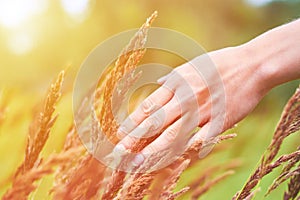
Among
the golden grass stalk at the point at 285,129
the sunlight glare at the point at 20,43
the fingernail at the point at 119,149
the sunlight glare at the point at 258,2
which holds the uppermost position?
the sunlight glare at the point at 20,43

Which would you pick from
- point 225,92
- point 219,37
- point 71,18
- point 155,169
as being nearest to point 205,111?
point 225,92

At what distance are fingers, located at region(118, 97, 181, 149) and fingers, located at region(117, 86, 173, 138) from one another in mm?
13

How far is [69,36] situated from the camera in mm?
1243

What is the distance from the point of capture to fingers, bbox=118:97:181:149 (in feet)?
2.33

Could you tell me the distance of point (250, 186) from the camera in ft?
2.56

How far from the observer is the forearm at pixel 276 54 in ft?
2.87

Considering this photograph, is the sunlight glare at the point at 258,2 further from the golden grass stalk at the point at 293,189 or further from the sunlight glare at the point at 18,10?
the golden grass stalk at the point at 293,189

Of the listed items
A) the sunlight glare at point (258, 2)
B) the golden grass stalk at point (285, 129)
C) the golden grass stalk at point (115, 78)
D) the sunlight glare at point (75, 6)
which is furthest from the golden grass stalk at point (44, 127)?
the sunlight glare at point (258, 2)

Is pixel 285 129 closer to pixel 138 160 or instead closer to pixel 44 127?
pixel 138 160

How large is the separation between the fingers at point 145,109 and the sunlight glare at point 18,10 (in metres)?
0.45

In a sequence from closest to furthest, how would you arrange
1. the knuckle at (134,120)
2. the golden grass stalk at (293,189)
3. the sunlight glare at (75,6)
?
1. the knuckle at (134,120)
2. the golden grass stalk at (293,189)
3. the sunlight glare at (75,6)

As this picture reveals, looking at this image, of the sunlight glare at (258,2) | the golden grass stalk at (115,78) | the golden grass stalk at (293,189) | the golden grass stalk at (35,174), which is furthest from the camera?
the sunlight glare at (258,2)

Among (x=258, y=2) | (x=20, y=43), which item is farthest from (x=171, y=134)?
(x=258, y=2)

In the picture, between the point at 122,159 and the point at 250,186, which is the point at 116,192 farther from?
the point at 250,186
